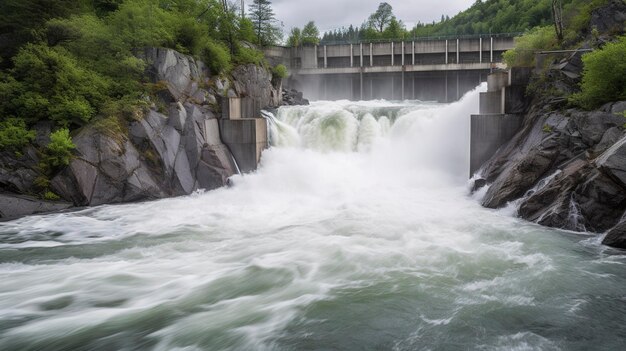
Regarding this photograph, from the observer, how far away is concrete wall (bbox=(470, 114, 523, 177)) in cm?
1781

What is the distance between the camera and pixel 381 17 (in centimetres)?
7269

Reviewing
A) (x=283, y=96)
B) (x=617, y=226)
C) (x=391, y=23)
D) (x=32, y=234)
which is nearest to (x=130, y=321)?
(x=32, y=234)

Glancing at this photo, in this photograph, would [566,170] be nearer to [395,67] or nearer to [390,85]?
[395,67]

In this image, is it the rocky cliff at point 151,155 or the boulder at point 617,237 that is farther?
the rocky cliff at point 151,155

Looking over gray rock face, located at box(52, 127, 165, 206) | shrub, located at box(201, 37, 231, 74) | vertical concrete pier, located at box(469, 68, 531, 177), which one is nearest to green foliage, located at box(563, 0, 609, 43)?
vertical concrete pier, located at box(469, 68, 531, 177)

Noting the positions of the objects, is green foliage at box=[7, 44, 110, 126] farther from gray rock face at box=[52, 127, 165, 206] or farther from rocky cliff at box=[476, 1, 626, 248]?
rocky cliff at box=[476, 1, 626, 248]

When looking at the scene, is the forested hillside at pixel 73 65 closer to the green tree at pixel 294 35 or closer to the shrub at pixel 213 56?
the shrub at pixel 213 56

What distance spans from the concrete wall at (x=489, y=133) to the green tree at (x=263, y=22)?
25.4 meters

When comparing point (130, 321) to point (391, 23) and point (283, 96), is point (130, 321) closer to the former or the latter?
point (283, 96)

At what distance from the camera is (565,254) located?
10.3m

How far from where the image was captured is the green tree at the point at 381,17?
236ft

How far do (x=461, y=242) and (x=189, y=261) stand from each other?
709cm

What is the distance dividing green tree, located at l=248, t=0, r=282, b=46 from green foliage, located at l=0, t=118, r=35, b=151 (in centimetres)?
2488

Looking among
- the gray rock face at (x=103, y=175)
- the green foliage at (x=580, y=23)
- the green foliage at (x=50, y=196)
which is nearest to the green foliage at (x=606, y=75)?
the green foliage at (x=580, y=23)
